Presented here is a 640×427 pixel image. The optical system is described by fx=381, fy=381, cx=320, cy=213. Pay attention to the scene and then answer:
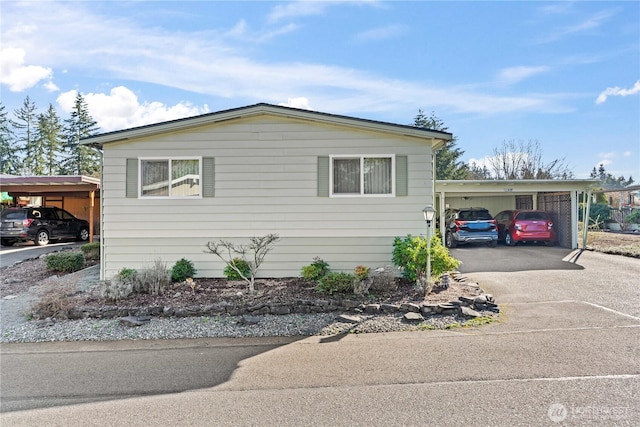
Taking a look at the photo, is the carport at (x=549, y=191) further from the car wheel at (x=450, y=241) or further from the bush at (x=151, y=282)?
the bush at (x=151, y=282)

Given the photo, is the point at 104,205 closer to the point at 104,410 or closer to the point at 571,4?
the point at 104,410

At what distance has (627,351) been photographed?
451 centimetres

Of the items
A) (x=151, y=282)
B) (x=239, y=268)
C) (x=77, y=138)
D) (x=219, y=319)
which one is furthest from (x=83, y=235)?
(x=77, y=138)

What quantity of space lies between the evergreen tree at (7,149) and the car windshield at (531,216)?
4661 cm

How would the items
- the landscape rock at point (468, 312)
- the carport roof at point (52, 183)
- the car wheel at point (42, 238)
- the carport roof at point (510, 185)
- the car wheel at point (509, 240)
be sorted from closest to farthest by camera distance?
the landscape rock at point (468, 312)
the carport roof at point (510, 185)
the carport roof at point (52, 183)
the car wheel at point (509, 240)
the car wheel at point (42, 238)

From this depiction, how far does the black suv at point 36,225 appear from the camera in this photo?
52.3 feet

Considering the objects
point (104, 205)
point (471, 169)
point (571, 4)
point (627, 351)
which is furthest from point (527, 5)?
point (471, 169)

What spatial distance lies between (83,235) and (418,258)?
17532 mm

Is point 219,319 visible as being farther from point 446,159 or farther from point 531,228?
point 446,159

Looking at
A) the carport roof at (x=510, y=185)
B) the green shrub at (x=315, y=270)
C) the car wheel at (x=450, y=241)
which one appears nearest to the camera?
the green shrub at (x=315, y=270)

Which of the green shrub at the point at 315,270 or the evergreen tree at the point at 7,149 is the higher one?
the evergreen tree at the point at 7,149

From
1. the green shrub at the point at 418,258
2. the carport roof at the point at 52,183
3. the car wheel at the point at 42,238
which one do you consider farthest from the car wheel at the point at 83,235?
the green shrub at the point at 418,258

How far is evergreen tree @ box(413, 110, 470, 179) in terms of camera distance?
107 ft

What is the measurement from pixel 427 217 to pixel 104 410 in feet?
19.0
